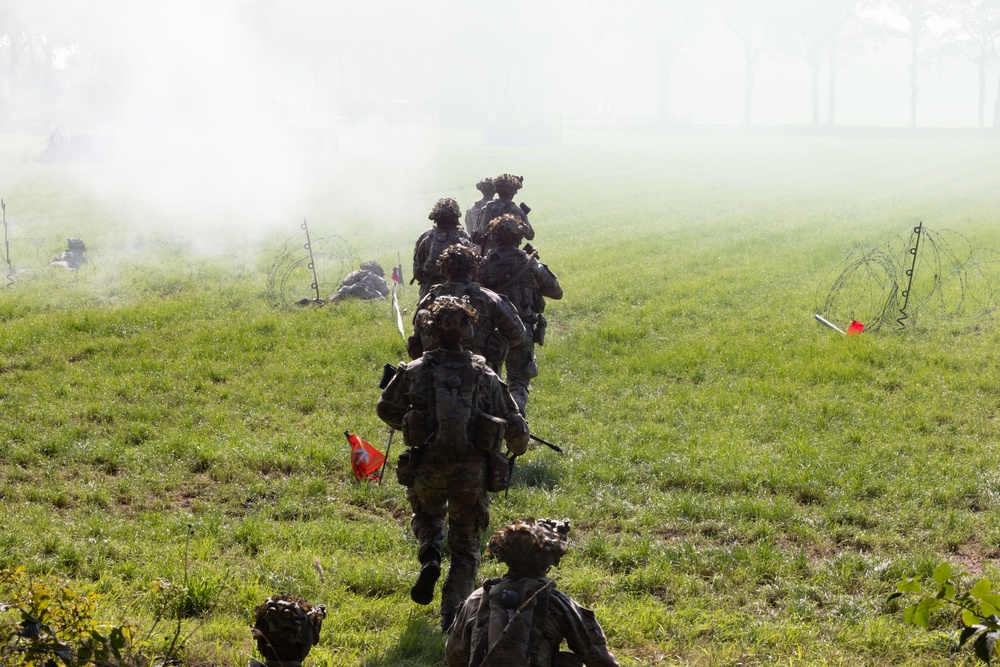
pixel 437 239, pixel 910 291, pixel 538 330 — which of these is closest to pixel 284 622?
pixel 538 330

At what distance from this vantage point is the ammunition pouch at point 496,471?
6.21m

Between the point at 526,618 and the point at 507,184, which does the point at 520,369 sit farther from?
the point at 526,618

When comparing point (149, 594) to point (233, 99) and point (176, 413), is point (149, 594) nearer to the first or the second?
point (176, 413)

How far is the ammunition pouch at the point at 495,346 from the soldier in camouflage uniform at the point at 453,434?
199 centimetres

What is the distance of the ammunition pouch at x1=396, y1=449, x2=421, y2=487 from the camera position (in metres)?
6.21

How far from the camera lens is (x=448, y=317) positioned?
5980mm

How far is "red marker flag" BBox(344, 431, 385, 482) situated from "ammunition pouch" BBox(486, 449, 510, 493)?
9.43 feet

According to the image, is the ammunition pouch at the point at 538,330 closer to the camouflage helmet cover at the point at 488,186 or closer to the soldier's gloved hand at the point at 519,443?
the camouflage helmet cover at the point at 488,186

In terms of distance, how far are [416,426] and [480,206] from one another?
295 inches

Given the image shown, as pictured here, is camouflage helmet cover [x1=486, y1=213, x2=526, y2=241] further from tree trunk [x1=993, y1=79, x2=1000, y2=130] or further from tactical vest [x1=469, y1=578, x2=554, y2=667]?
tree trunk [x1=993, y1=79, x2=1000, y2=130]

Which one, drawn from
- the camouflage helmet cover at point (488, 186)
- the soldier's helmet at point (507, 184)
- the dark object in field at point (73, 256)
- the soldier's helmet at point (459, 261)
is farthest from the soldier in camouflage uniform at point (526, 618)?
the dark object in field at point (73, 256)

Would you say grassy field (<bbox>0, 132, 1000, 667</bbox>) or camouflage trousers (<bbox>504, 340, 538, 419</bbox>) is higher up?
camouflage trousers (<bbox>504, 340, 538, 419</bbox>)

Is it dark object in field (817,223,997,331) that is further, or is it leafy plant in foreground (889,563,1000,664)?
dark object in field (817,223,997,331)

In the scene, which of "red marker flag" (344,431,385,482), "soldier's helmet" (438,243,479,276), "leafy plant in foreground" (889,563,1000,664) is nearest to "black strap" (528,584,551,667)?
"leafy plant in foreground" (889,563,1000,664)
